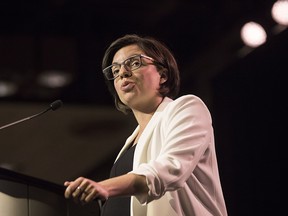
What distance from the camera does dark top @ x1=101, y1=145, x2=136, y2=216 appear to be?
186 cm

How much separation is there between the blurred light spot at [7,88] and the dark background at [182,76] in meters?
0.04

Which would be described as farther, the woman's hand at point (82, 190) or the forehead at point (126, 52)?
the forehead at point (126, 52)

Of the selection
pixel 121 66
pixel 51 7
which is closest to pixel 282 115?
pixel 51 7

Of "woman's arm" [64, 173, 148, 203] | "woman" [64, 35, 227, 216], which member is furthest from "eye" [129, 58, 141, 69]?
"woman's arm" [64, 173, 148, 203]

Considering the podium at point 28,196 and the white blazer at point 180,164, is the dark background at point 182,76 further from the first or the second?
the white blazer at point 180,164

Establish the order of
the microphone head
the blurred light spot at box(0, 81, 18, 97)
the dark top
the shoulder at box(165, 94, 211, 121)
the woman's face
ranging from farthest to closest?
1. the blurred light spot at box(0, 81, 18, 97)
2. the microphone head
3. the woman's face
4. the dark top
5. the shoulder at box(165, 94, 211, 121)

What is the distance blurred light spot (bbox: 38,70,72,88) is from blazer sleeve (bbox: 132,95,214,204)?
13.5 ft

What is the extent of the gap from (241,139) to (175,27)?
4.01 ft

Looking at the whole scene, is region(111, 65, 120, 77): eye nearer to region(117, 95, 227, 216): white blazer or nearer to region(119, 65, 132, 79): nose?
region(119, 65, 132, 79): nose

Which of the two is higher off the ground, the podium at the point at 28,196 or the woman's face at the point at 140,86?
the woman's face at the point at 140,86

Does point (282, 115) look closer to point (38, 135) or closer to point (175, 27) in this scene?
point (175, 27)

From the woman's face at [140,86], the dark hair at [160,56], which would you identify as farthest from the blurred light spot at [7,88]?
the woman's face at [140,86]

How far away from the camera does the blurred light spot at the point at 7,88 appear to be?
586cm

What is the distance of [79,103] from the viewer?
589 centimetres
